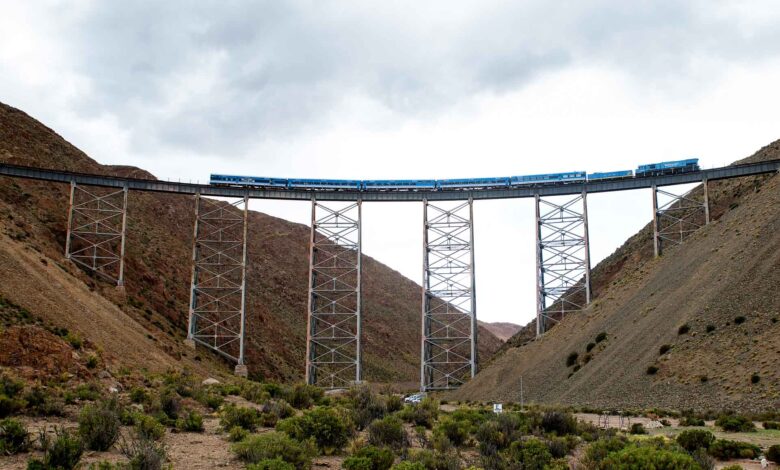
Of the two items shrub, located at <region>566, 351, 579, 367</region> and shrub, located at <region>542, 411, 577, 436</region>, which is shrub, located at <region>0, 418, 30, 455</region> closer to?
shrub, located at <region>542, 411, 577, 436</region>

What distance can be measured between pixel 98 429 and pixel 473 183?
4028 centimetres

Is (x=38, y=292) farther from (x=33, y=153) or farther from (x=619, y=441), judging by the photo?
(x=33, y=153)

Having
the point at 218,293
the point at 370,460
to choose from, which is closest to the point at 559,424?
the point at 370,460

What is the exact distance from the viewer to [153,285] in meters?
52.1

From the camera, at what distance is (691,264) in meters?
41.4

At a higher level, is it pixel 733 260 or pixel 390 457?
pixel 733 260

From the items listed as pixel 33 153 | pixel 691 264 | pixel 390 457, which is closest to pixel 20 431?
pixel 390 457

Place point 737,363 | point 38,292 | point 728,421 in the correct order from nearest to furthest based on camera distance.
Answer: point 728,421, point 737,363, point 38,292

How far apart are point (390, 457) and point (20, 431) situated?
6.71 metres

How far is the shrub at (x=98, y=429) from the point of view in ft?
41.0

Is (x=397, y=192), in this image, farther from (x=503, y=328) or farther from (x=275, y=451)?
(x=503, y=328)

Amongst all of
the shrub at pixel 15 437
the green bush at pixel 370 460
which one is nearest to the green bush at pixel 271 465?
the green bush at pixel 370 460

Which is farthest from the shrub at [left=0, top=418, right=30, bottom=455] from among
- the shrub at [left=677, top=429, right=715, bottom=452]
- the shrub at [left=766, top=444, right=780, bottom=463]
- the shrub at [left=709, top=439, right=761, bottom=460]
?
the shrub at [left=766, top=444, right=780, bottom=463]

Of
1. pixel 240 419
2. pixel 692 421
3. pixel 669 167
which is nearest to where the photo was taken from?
pixel 240 419
